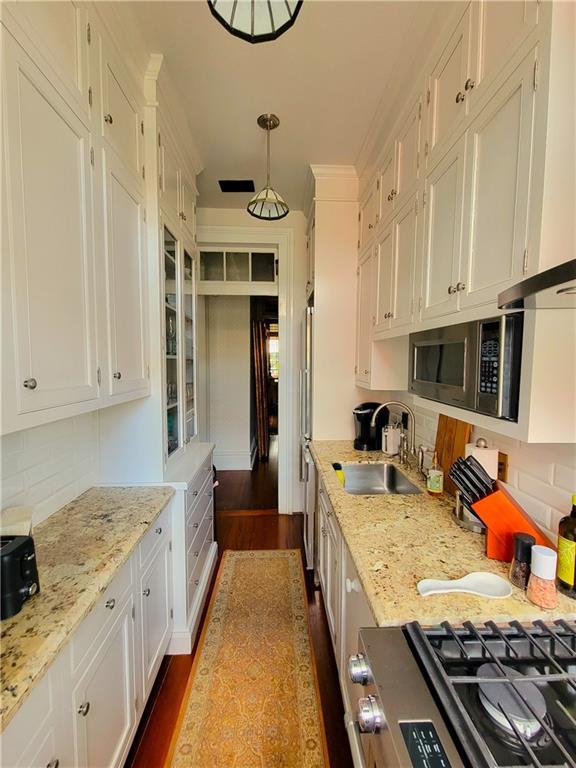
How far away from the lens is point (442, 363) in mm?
1364

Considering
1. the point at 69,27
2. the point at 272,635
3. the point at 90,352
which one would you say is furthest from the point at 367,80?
the point at 272,635

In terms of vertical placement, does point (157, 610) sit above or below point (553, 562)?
below

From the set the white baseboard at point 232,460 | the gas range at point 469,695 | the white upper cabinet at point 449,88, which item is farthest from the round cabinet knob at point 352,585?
the white baseboard at point 232,460

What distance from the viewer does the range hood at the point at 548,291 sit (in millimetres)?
634

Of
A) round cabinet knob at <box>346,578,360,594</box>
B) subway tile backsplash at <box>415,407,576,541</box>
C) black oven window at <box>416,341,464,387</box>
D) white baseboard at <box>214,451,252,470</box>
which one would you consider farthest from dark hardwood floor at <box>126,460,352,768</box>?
white baseboard at <box>214,451,252,470</box>

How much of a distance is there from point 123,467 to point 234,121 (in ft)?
6.96

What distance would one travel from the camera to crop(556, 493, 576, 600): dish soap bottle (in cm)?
94

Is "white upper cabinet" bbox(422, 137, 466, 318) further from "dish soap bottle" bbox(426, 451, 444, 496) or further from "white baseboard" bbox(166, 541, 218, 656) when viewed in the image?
"white baseboard" bbox(166, 541, 218, 656)

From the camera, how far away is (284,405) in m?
3.57

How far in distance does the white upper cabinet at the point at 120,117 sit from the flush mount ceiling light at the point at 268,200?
0.75 m

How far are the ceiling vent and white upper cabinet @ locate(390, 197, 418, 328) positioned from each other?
5.19ft

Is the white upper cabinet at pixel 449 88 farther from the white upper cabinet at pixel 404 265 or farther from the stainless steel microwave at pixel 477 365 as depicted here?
the stainless steel microwave at pixel 477 365

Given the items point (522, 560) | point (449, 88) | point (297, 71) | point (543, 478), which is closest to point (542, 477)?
point (543, 478)

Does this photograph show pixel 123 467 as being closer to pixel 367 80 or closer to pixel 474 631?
pixel 474 631
